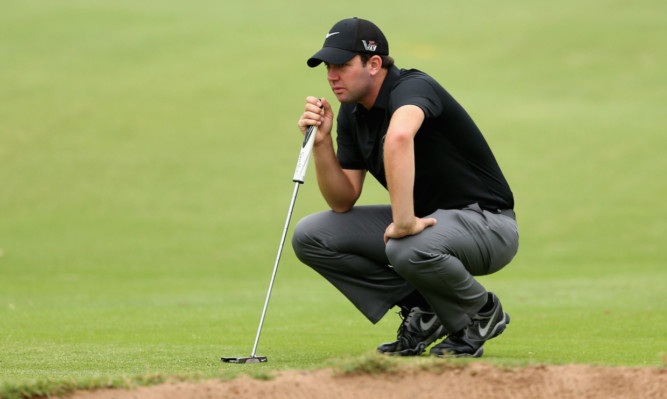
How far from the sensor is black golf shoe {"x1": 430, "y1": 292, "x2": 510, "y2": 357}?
14.8ft

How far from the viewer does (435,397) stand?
337 cm

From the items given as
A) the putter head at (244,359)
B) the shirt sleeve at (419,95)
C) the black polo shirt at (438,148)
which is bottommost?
the putter head at (244,359)

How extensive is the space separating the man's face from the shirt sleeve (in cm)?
16

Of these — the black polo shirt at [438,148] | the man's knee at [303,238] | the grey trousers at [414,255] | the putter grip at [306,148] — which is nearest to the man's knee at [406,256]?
the grey trousers at [414,255]

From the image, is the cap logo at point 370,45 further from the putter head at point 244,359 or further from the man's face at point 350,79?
the putter head at point 244,359

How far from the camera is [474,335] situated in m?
4.52

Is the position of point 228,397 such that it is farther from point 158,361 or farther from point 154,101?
point 154,101

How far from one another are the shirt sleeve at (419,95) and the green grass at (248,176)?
3.85 ft

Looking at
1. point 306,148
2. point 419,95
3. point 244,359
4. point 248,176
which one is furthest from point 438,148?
point 248,176

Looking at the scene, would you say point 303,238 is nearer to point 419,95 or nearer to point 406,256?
point 406,256

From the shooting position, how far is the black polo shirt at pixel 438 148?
14.6 ft

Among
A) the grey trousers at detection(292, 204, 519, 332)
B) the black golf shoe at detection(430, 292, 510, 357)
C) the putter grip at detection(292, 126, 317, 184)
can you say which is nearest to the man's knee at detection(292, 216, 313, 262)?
the grey trousers at detection(292, 204, 519, 332)

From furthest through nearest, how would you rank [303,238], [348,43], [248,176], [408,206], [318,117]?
1. [248,176]
2. [303,238]
3. [318,117]
4. [348,43]
5. [408,206]

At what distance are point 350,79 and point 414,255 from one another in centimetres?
89
